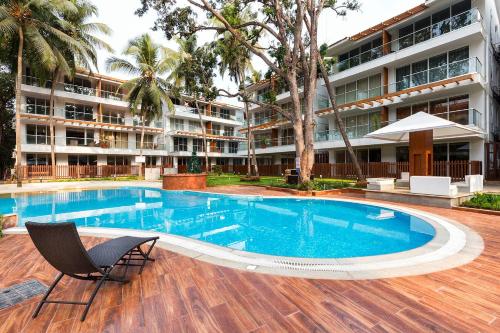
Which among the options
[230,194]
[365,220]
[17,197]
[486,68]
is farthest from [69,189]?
[486,68]

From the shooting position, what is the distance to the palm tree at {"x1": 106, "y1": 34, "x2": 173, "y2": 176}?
26.2 metres

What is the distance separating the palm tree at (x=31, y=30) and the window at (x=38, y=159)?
802 centimetres

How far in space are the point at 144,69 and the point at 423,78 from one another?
25726mm

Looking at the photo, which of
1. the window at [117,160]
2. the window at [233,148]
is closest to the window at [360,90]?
the window at [233,148]

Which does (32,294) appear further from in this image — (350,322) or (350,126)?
(350,126)

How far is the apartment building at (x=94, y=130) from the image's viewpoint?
23.8 m

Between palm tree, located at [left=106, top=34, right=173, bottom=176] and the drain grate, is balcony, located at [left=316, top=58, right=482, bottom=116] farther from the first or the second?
the drain grate

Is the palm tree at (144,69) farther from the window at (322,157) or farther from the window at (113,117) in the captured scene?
the window at (322,157)

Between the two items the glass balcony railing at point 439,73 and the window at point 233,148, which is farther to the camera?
the window at point 233,148

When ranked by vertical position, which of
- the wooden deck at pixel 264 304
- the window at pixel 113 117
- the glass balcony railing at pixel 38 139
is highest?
the window at pixel 113 117

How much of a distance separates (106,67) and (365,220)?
28686mm

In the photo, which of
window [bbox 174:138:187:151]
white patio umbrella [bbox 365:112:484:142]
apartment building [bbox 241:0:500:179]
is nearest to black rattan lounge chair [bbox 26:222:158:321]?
white patio umbrella [bbox 365:112:484:142]

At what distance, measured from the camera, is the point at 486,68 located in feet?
53.7

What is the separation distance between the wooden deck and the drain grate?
0.13 metres
